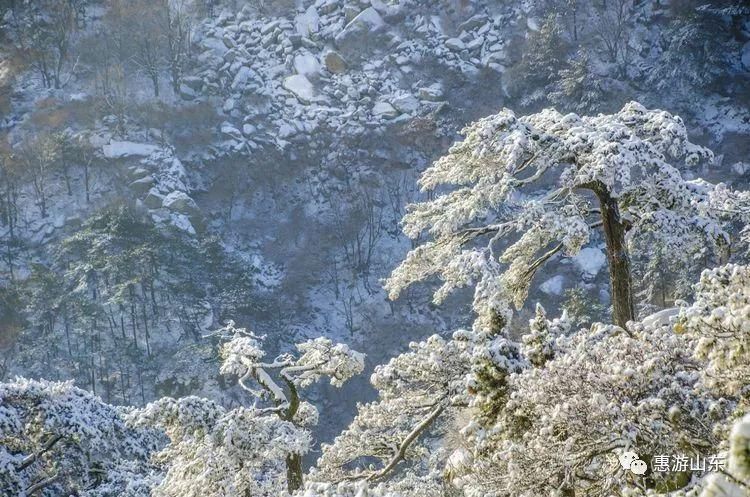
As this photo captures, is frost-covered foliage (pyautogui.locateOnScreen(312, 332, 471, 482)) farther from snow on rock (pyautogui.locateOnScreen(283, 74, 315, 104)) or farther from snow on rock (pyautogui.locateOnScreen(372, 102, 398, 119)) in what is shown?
snow on rock (pyautogui.locateOnScreen(283, 74, 315, 104))

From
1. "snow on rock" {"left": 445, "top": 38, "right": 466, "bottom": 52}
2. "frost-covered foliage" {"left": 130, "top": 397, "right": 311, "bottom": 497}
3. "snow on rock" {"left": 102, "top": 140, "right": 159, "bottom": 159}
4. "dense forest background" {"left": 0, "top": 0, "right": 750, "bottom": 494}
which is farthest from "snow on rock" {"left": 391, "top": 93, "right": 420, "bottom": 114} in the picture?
"frost-covered foliage" {"left": 130, "top": 397, "right": 311, "bottom": 497}

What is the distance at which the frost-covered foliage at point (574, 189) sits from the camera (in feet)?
21.4

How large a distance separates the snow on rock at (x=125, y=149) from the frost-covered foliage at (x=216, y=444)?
3065cm

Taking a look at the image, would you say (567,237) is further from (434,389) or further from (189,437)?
(189,437)

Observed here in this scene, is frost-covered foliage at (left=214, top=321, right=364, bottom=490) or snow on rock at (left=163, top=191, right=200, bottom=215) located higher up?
snow on rock at (left=163, top=191, right=200, bottom=215)

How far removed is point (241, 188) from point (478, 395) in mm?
34162

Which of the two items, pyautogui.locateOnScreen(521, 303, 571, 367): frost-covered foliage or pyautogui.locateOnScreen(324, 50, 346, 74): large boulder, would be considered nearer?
pyautogui.locateOnScreen(521, 303, 571, 367): frost-covered foliage

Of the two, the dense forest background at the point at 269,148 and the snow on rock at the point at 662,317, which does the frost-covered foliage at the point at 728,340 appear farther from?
the dense forest background at the point at 269,148

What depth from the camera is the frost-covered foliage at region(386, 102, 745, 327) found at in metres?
6.54

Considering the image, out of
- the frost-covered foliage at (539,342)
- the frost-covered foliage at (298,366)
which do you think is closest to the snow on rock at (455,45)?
the frost-covered foliage at (298,366)

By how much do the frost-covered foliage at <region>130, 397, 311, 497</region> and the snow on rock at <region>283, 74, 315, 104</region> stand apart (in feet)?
114

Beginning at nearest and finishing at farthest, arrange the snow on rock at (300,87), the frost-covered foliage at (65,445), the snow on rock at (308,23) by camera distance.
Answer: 1. the frost-covered foliage at (65,445)
2. the snow on rock at (300,87)
3. the snow on rock at (308,23)

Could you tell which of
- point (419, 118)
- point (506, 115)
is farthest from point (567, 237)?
point (419, 118)

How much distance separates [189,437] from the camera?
7496 mm
